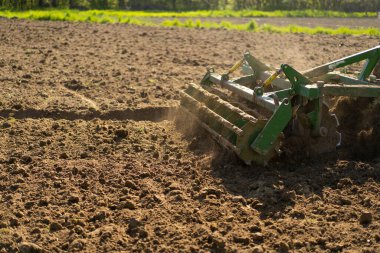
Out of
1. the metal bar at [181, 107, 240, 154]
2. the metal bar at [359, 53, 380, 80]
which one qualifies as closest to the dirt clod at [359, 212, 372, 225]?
the metal bar at [181, 107, 240, 154]

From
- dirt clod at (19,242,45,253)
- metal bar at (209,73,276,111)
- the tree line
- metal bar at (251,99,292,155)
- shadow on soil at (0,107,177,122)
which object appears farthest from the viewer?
the tree line

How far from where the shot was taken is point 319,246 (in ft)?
17.9

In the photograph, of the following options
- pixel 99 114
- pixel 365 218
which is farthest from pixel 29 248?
pixel 99 114

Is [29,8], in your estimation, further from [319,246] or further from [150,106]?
[319,246]

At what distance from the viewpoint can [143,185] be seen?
6891 mm

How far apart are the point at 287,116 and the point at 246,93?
998mm

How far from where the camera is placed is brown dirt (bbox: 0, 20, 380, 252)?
221 inches

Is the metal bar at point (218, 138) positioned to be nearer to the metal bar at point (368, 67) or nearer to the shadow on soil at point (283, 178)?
the shadow on soil at point (283, 178)

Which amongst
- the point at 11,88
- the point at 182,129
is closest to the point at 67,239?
the point at 182,129

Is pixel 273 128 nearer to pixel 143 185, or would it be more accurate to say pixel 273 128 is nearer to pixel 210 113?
pixel 210 113

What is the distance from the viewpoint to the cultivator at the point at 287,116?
707 cm

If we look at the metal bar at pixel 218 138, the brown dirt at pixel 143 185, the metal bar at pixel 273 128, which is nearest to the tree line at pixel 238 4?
the brown dirt at pixel 143 185

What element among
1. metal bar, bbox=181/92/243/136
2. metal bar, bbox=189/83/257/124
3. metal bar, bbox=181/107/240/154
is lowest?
metal bar, bbox=181/107/240/154

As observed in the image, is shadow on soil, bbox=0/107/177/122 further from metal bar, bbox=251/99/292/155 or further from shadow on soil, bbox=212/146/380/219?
metal bar, bbox=251/99/292/155
